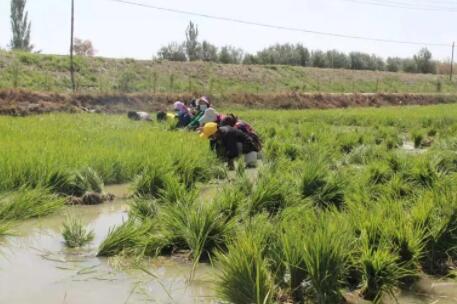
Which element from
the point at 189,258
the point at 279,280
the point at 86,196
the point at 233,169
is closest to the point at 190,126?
the point at 233,169

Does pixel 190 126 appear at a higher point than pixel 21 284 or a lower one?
higher

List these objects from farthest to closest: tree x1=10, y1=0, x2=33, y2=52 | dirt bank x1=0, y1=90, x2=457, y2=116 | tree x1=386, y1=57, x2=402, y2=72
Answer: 1. tree x1=386, y1=57, x2=402, y2=72
2. tree x1=10, y1=0, x2=33, y2=52
3. dirt bank x1=0, y1=90, x2=457, y2=116

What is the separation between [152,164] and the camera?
6.31m

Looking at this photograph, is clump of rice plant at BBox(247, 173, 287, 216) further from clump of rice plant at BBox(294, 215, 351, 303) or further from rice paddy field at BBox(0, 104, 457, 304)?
clump of rice plant at BBox(294, 215, 351, 303)

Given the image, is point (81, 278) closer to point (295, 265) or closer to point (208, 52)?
point (295, 265)

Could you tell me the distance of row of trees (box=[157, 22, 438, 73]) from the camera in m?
42.7

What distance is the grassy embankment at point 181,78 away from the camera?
23641mm

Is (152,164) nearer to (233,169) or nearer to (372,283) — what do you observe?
(233,169)

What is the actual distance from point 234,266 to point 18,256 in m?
1.76

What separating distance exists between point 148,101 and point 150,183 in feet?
49.6

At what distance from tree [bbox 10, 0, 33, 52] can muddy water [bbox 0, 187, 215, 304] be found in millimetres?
37580

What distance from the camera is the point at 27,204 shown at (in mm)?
4922

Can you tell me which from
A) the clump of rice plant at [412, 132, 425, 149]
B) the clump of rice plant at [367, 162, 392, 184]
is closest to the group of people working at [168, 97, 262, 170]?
the clump of rice plant at [367, 162, 392, 184]

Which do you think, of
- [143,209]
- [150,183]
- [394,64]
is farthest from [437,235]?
[394,64]
